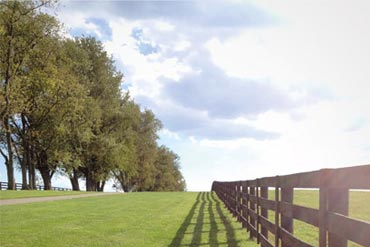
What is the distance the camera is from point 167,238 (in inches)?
414

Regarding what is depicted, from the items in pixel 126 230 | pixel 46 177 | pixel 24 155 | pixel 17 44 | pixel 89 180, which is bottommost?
pixel 89 180

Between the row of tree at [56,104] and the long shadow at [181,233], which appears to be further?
the row of tree at [56,104]

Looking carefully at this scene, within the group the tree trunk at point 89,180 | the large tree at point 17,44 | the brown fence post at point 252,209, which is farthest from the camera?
the tree trunk at point 89,180

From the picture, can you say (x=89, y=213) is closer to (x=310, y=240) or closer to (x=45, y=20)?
(x=310, y=240)

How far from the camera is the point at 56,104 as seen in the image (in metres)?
40.1

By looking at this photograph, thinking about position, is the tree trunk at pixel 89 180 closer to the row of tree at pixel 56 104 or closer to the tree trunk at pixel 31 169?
the row of tree at pixel 56 104

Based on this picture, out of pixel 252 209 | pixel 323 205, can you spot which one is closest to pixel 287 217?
pixel 323 205

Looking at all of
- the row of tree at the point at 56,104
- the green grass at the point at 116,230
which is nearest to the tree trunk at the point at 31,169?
the row of tree at the point at 56,104

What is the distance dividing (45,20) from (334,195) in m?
36.9

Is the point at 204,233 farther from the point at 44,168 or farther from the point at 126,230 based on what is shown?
the point at 44,168

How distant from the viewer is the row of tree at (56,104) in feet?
120

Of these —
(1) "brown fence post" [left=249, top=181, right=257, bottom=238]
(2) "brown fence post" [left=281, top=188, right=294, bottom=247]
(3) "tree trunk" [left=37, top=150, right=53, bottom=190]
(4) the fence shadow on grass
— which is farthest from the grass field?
(3) "tree trunk" [left=37, top=150, right=53, bottom=190]

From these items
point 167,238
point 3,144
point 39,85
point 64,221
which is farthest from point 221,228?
point 3,144

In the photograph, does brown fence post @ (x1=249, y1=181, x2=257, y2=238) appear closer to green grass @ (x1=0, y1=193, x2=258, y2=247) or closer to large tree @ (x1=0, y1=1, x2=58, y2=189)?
green grass @ (x1=0, y1=193, x2=258, y2=247)
